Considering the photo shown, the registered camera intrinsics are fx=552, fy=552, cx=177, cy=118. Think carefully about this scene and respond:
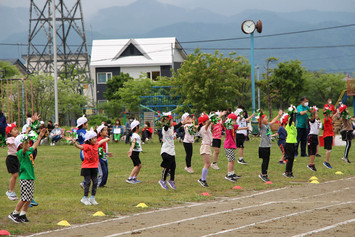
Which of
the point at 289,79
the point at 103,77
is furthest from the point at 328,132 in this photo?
the point at 103,77

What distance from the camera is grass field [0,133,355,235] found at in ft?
35.4

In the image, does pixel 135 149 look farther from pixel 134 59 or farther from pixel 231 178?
pixel 134 59

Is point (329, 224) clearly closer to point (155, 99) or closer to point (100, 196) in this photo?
point (100, 196)

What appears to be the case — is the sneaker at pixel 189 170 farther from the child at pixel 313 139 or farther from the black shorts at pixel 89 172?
the black shorts at pixel 89 172

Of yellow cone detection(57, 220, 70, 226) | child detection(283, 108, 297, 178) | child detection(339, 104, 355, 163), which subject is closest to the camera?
yellow cone detection(57, 220, 70, 226)

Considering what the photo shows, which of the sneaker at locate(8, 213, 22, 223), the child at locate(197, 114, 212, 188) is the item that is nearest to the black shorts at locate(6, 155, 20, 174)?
the sneaker at locate(8, 213, 22, 223)

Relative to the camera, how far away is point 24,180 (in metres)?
10.3

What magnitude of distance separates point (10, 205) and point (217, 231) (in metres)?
5.17

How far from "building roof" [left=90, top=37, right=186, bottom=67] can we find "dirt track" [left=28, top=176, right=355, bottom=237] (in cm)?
6007

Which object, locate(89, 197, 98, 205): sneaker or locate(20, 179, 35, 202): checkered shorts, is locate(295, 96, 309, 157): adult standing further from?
locate(20, 179, 35, 202): checkered shorts

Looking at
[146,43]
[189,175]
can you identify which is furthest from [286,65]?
[189,175]

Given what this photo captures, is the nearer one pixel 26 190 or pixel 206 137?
pixel 26 190

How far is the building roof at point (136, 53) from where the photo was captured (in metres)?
72.8

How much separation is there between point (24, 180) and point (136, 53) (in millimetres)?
65745
